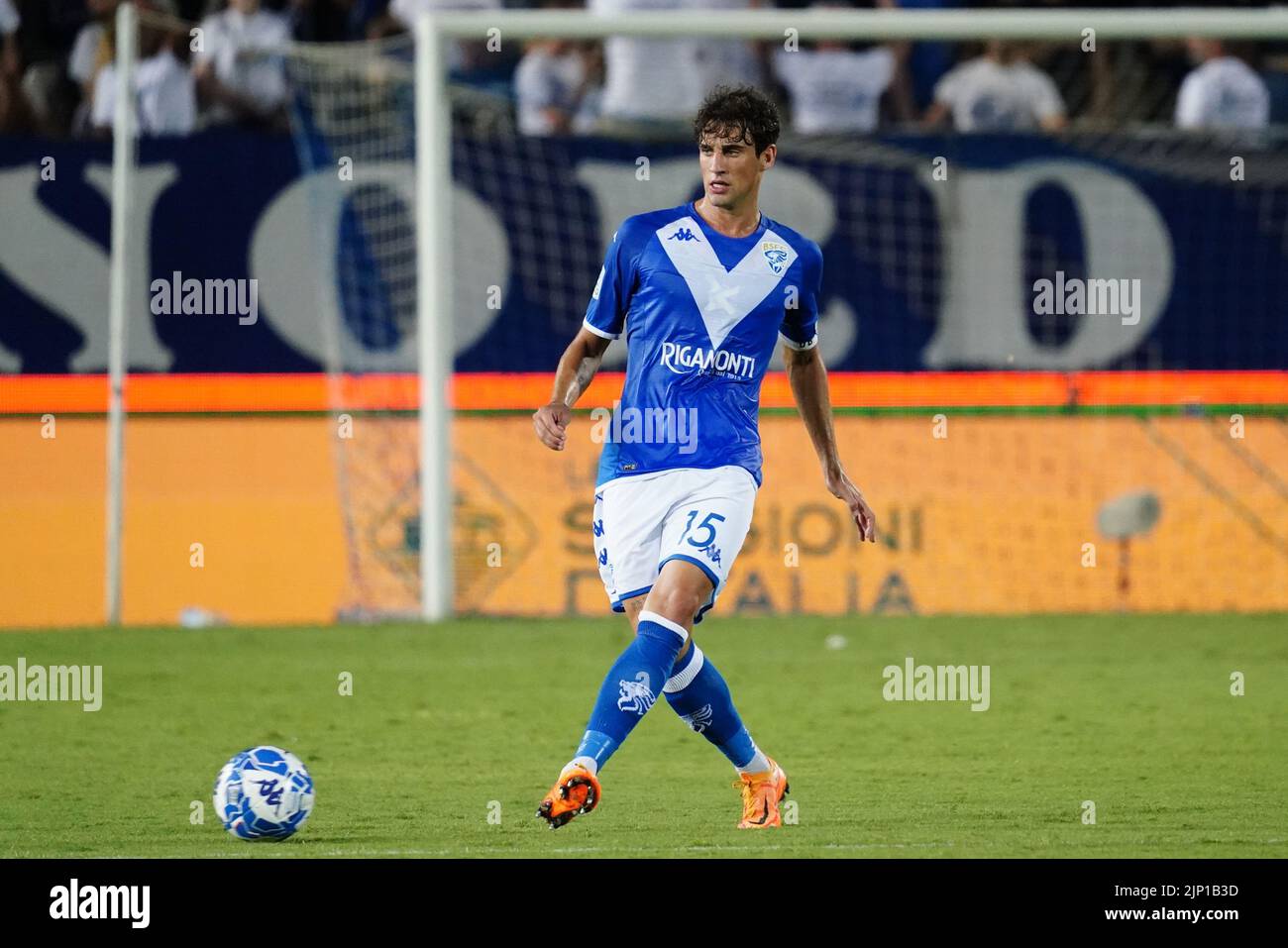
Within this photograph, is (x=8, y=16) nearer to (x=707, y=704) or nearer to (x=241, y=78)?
(x=241, y=78)

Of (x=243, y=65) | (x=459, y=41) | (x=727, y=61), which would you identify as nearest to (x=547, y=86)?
(x=459, y=41)

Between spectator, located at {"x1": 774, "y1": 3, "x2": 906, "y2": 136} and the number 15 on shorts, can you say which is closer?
the number 15 on shorts

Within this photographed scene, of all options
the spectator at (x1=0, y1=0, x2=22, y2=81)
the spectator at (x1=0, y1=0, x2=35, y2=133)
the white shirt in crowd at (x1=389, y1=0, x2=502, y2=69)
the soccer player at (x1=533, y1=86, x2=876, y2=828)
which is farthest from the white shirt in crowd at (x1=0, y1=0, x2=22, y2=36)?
the soccer player at (x1=533, y1=86, x2=876, y2=828)

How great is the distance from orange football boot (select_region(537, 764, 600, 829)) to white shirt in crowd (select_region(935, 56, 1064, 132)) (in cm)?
1097

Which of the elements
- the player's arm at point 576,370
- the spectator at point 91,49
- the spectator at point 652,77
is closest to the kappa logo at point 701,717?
the player's arm at point 576,370

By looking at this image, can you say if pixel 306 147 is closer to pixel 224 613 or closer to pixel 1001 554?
pixel 224 613

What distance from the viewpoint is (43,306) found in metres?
14.6

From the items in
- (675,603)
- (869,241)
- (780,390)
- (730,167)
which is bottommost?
(675,603)

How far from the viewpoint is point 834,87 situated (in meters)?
16.6

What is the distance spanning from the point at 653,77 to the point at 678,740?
7.71 m

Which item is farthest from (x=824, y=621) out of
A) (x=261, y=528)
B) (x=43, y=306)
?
(x=43, y=306)

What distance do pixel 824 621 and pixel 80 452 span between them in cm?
508

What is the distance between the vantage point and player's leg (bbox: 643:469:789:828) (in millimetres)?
6789

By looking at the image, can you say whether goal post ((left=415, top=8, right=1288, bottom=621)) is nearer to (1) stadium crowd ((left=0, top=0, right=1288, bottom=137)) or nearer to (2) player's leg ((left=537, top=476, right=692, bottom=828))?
(1) stadium crowd ((left=0, top=0, right=1288, bottom=137))
